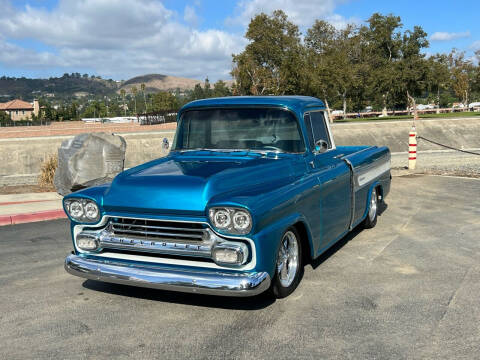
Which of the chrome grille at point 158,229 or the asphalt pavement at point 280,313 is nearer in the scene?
the asphalt pavement at point 280,313

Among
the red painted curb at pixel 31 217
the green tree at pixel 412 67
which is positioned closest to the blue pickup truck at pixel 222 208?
the red painted curb at pixel 31 217

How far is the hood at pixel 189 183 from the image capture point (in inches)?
163

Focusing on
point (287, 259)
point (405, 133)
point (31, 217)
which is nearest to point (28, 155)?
point (31, 217)

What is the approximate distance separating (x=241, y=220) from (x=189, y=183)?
1.96ft

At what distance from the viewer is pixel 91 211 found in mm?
4484

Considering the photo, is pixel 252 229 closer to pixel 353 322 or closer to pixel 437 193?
pixel 353 322

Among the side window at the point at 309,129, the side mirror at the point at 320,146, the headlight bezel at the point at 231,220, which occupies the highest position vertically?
the side window at the point at 309,129

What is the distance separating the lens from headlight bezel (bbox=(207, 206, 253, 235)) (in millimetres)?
3912

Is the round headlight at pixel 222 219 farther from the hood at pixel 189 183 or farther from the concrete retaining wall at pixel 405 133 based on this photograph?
the concrete retaining wall at pixel 405 133

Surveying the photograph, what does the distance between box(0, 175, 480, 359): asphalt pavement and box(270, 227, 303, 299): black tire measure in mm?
87

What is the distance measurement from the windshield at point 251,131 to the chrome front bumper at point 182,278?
1.72 meters

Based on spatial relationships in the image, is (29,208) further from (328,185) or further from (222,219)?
(222,219)

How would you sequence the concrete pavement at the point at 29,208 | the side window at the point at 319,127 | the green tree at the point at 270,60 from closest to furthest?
the side window at the point at 319,127, the concrete pavement at the point at 29,208, the green tree at the point at 270,60

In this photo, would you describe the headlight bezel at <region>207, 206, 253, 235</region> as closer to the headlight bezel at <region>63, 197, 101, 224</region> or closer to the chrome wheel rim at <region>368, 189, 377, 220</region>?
the headlight bezel at <region>63, 197, 101, 224</region>
